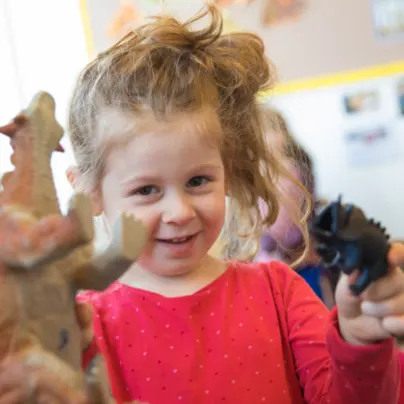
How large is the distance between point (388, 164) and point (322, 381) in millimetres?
1273

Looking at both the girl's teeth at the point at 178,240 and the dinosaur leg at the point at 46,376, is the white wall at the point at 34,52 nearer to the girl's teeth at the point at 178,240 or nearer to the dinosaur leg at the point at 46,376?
the girl's teeth at the point at 178,240

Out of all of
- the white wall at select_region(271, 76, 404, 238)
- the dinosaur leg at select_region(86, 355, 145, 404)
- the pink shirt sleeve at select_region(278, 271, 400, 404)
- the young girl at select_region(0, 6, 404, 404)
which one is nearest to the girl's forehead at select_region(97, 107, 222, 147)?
the young girl at select_region(0, 6, 404, 404)

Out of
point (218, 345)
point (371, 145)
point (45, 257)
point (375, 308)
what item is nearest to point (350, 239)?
point (375, 308)

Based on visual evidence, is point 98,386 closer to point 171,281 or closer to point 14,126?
point 14,126

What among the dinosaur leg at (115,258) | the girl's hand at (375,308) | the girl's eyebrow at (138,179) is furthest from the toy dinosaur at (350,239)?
the girl's eyebrow at (138,179)

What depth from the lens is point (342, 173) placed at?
190 cm

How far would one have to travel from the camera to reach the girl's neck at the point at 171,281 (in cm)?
74

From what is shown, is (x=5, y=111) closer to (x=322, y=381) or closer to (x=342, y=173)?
(x=342, y=173)

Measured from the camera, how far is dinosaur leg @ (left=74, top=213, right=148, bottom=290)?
1.08 feet

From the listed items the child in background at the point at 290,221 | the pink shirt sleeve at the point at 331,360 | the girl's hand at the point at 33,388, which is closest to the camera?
the girl's hand at the point at 33,388

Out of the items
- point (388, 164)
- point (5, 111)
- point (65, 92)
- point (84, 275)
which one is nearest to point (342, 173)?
point (388, 164)

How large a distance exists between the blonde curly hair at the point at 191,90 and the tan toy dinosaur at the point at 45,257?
0.30 m

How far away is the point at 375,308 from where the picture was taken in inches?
18.9

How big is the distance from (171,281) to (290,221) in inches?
16.1
